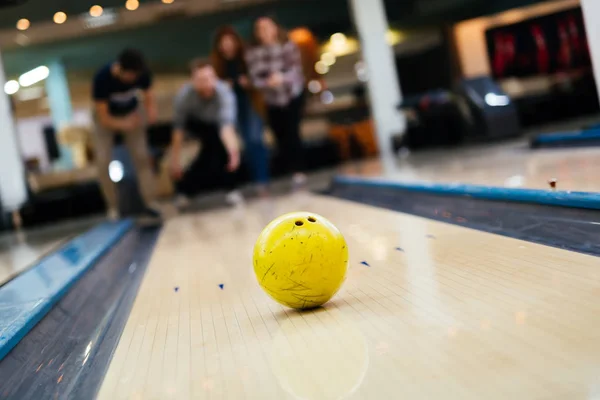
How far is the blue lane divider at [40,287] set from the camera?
7.24ft

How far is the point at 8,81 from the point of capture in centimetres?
1172

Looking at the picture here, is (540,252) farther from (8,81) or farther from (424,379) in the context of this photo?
(8,81)

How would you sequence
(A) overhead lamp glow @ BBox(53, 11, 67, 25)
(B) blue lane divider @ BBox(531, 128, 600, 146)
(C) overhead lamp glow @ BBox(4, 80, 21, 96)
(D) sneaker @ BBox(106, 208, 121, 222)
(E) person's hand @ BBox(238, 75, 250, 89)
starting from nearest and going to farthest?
(B) blue lane divider @ BBox(531, 128, 600, 146) < (D) sneaker @ BBox(106, 208, 121, 222) < (E) person's hand @ BBox(238, 75, 250, 89) < (A) overhead lamp glow @ BBox(53, 11, 67, 25) < (C) overhead lamp glow @ BBox(4, 80, 21, 96)

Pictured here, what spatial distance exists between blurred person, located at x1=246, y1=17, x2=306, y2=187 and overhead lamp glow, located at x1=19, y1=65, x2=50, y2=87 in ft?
15.6

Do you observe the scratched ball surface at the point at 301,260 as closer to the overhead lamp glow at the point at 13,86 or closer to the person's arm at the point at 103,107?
the person's arm at the point at 103,107

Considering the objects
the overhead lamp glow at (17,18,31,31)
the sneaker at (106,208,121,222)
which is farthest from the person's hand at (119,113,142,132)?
the overhead lamp glow at (17,18,31,31)

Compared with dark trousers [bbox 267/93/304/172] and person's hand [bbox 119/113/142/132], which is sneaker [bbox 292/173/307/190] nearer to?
dark trousers [bbox 267/93/304/172]

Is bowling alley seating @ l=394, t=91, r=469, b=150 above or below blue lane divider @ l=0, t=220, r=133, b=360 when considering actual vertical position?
above

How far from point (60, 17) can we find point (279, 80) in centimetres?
387

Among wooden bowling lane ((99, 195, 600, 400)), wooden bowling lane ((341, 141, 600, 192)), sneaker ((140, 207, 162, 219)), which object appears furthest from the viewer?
sneaker ((140, 207, 162, 219))

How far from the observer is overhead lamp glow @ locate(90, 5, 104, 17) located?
10.3m

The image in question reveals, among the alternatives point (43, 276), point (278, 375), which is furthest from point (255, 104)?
point (278, 375)

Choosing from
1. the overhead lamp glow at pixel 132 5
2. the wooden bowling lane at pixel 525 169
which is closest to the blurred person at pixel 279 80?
the overhead lamp glow at pixel 132 5

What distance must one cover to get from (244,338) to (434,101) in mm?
7311
